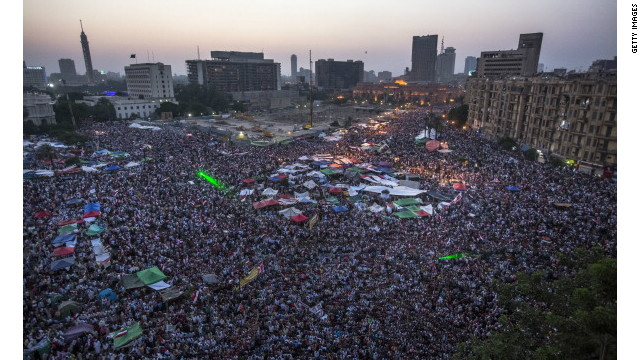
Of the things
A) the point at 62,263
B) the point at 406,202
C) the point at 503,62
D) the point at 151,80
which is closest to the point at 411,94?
the point at 503,62

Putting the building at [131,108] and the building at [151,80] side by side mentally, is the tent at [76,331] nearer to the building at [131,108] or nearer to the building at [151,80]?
the building at [131,108]

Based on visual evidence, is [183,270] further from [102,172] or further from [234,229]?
[102,172]

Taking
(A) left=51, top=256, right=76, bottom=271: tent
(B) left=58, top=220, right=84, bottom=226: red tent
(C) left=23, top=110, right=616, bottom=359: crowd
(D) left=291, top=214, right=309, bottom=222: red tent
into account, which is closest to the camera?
(C) left=23, top=110, right=616, bottom=359: crowd

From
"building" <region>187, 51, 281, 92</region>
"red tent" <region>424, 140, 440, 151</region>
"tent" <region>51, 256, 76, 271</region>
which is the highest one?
"building" <region>187, 51, 281, 92</region>

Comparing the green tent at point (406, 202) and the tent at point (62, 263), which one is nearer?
the tent at point (62, 263)

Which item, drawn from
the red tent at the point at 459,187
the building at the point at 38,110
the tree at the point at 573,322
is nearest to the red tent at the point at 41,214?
the tree at the point at 573,322

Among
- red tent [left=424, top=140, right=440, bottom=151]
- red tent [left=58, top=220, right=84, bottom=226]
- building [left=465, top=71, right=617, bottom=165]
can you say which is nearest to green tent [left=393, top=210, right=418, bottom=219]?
red tent [left=58, top=220, right=84, bottom=226]

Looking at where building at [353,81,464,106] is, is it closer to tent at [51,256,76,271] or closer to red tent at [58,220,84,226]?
red tent at [58,220,84,226]
